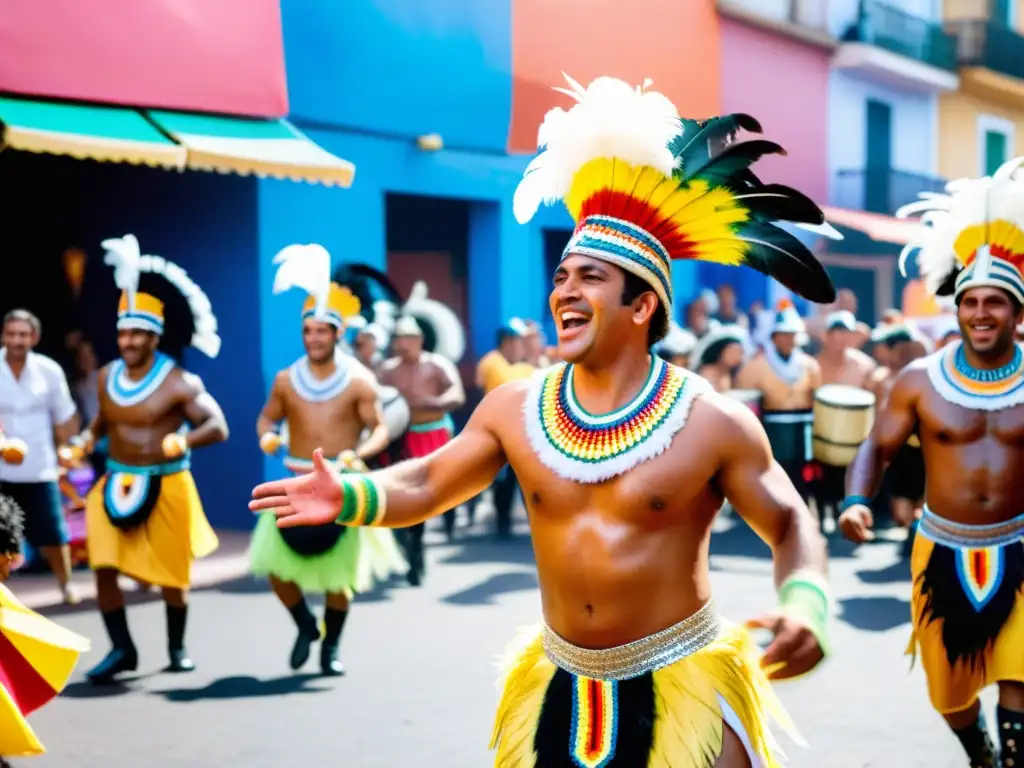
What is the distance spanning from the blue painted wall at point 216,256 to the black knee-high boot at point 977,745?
8.44 metres

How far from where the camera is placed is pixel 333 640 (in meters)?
7.62

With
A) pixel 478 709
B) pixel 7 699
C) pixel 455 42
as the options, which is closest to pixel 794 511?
pixel 7 699

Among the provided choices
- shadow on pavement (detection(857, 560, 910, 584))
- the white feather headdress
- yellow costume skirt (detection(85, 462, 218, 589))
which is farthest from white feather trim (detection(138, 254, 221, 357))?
shadow on pavement (detection(857, 560, 910, 584))

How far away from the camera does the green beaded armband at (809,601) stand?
2941 millimetres

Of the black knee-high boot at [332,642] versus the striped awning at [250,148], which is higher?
the striped awning at [250,148]

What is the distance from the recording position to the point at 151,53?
38.2ft

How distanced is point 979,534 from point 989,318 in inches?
32.5

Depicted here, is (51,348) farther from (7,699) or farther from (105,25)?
(7,699)

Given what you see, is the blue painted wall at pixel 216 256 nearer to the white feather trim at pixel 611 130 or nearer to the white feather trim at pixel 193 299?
the white feather trim at pixel 193 299

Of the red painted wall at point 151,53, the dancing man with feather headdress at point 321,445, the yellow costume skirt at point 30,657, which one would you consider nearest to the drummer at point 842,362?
the red painted wall at point 151,53

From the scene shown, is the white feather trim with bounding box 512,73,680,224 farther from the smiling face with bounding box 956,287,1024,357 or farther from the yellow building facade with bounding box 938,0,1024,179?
the yellow building facade with bounding box 938,0,1024,179

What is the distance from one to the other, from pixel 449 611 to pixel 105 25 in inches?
219

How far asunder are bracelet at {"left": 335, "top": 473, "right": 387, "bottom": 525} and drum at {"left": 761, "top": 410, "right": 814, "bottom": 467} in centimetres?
881

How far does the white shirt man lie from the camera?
9352mm
